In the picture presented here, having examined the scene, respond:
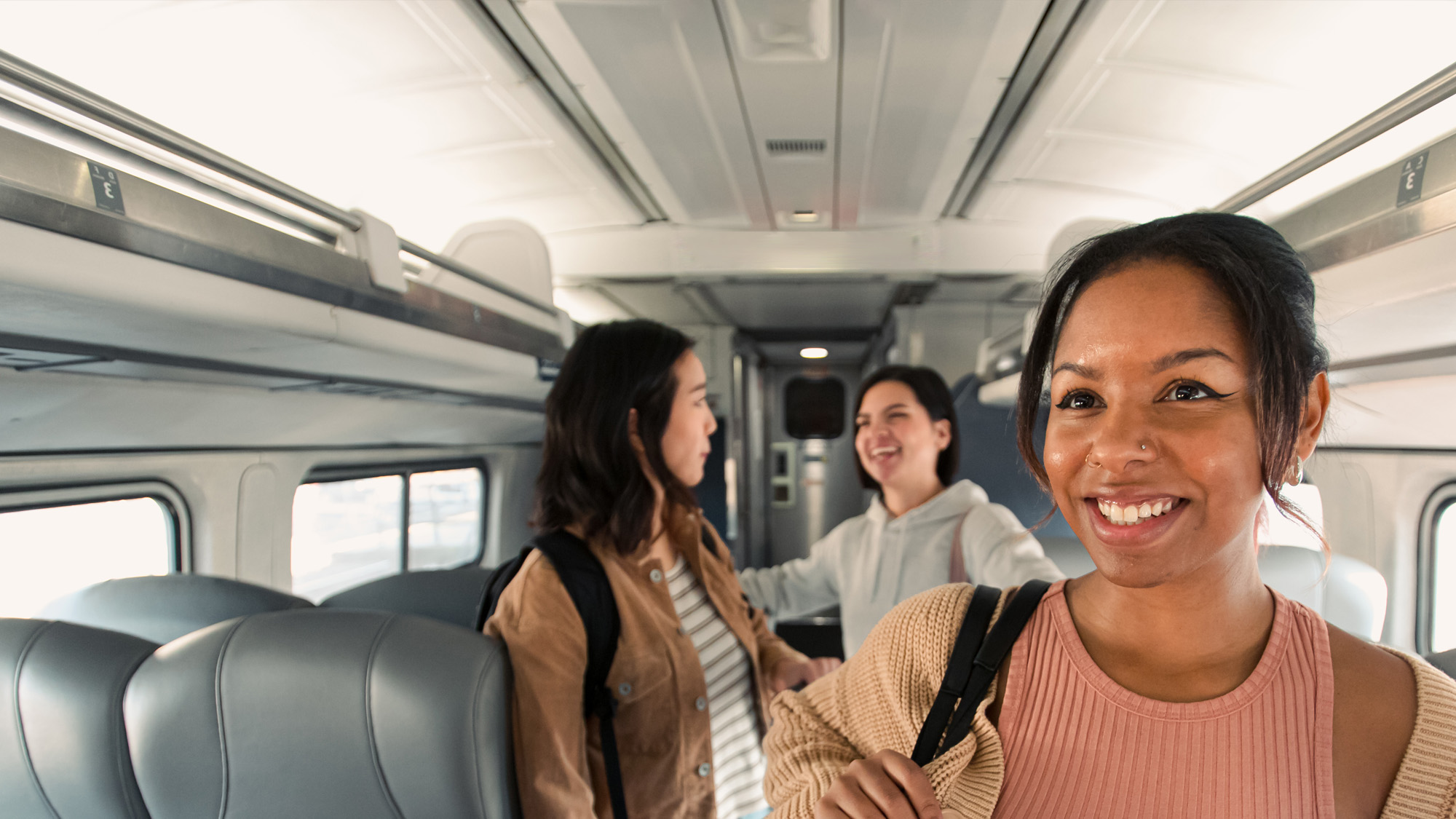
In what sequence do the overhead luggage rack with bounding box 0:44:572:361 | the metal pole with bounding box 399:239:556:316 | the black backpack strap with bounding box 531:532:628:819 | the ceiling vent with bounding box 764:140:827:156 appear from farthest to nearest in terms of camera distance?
the ceiling vent with bounding box 764:140:827:156 < the metal pole with bounding box 399:239:556:316 < the black backpack strap with bounding box 531:532:628:819 < the overhead luggage rack with bounding box 0:44:572:361

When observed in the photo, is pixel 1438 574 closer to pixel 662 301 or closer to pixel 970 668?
pixel 970 668

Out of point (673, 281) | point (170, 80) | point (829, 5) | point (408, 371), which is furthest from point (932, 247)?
point (170, 80)

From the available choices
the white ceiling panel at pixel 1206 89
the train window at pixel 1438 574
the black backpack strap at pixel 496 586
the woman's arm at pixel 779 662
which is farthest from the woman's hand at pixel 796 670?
the train window at pixel 1438 574

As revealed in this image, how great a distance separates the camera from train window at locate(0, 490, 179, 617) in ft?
7.23

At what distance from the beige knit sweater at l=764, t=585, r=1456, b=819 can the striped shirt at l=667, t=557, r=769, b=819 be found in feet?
2.47

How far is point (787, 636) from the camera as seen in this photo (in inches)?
238

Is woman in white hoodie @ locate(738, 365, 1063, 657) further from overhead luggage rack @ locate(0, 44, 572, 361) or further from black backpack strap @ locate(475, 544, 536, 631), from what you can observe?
overhead luggage rack @ locate(0, 44, 572, 361)

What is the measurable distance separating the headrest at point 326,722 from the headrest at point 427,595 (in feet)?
3.51

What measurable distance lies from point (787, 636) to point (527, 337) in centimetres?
388

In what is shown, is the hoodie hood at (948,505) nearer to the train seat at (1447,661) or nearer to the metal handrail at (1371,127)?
the metal handrail at (1371,127)

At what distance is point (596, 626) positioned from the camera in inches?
67.4

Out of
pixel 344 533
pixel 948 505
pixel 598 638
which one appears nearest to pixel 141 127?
pixel 598 638

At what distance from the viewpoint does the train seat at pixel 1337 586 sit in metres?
2.52

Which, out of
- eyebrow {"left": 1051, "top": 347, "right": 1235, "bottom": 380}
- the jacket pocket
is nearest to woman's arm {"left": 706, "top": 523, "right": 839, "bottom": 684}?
the jacket pocket
